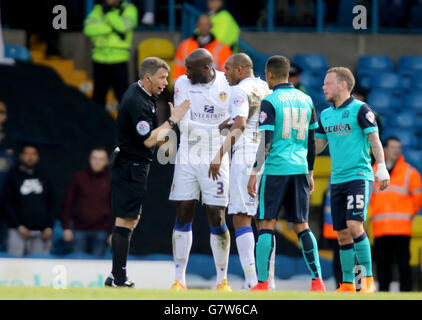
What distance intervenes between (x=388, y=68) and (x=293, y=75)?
5.29 metres

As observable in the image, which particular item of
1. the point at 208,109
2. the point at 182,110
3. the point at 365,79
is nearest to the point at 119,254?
the point at 182,110

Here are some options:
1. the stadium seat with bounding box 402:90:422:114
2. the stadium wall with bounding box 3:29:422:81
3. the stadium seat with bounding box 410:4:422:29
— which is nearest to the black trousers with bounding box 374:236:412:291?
the stadium seat with bounding box 402:90:422:114

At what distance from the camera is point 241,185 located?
30.8ft

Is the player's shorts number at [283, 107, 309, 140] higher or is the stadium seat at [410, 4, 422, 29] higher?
the stadium seat at [410, 4, 422, 29]

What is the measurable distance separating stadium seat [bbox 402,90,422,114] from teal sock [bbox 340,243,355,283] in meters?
8.35

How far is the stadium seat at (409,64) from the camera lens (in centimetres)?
1773

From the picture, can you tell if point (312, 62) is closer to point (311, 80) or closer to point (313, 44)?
point (311, 80)

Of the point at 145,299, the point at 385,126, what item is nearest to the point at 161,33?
the point at 385,126

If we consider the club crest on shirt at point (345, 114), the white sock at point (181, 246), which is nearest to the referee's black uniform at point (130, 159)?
the white sock at point (181, 246)

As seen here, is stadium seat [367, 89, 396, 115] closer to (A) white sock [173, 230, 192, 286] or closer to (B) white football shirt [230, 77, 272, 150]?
(B) white football shirt [230, 77, 272, 150]

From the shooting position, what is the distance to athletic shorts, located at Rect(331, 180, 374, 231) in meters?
8.98

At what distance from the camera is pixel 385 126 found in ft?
54.1

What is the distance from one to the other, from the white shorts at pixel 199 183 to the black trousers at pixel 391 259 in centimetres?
380

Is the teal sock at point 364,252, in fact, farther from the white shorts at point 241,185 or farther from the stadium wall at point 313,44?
the stadium wall at point 313,44
